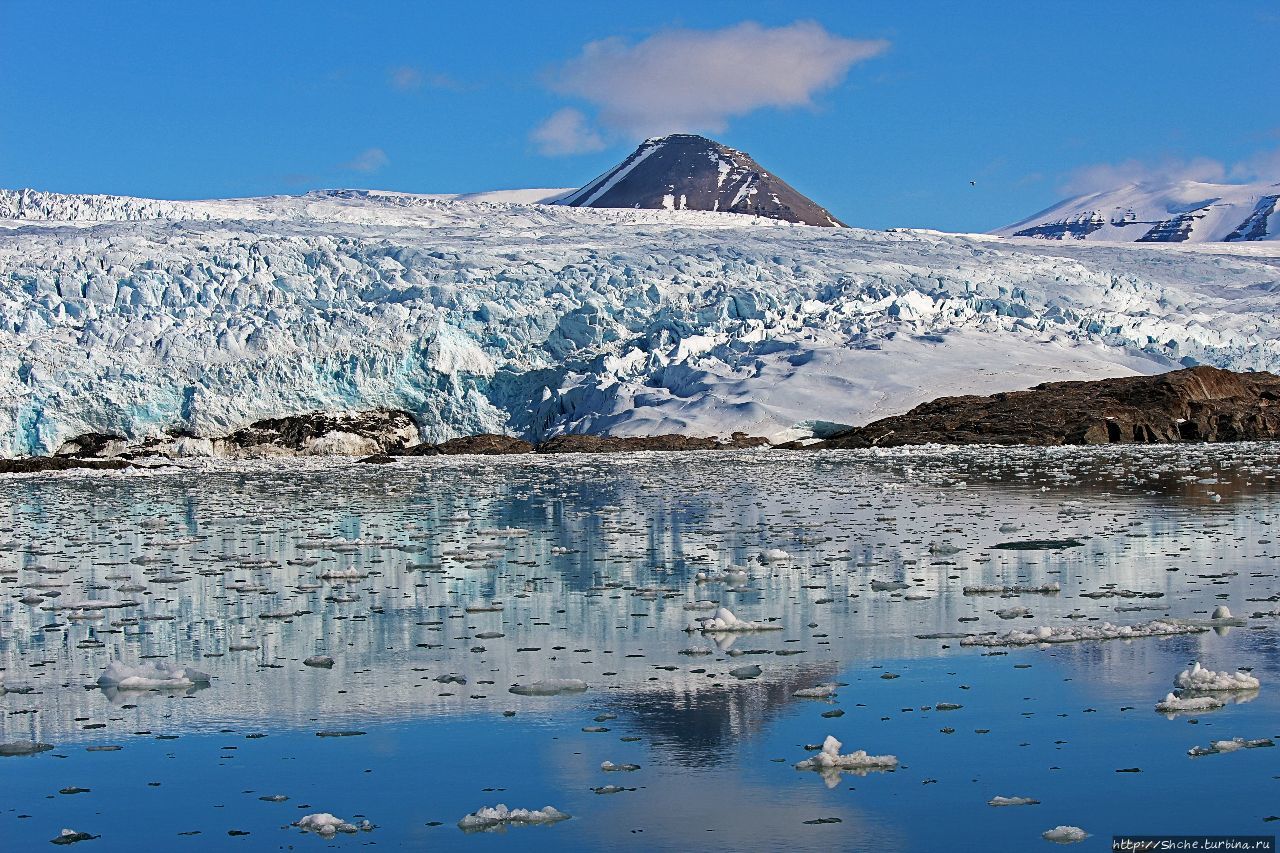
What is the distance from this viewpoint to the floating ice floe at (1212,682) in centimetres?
586

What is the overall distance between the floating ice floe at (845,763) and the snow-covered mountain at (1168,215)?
65.5 m

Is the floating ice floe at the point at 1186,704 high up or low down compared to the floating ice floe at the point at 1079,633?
down

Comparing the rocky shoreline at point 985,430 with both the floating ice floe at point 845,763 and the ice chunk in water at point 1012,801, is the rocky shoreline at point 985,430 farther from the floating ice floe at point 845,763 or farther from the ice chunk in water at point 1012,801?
the ice chunk in water at point 1012,801

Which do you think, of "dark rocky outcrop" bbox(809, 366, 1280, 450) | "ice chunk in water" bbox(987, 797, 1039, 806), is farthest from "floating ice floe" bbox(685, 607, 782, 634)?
"dark rocky outcrop" bbox(809, 366, 1280, 450)

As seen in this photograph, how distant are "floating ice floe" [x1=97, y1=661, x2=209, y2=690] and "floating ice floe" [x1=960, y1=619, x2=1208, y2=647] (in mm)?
3700

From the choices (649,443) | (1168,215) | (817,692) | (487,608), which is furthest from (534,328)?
(1168,215)

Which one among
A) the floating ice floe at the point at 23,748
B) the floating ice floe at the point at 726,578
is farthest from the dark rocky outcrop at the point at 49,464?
the floating ice floe at the point at 23,748

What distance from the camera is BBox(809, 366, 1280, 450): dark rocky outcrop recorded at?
29375 mm

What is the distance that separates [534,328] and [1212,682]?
28.2 m

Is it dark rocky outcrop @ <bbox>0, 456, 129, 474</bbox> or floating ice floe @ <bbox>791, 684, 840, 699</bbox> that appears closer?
floating ice floe @ <bbox>791, 684, 840, 699</bbox>

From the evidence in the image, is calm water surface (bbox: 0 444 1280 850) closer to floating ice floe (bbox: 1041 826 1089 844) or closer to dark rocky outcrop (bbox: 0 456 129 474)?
floating ice floe (bbox: 1041 826 1089 844)

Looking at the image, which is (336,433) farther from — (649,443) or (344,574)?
(344,574)

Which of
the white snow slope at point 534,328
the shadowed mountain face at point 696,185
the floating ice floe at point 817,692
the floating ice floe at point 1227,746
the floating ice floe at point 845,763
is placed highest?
the shadowed mountain face at point 696,185

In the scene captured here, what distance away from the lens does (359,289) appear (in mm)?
34000
